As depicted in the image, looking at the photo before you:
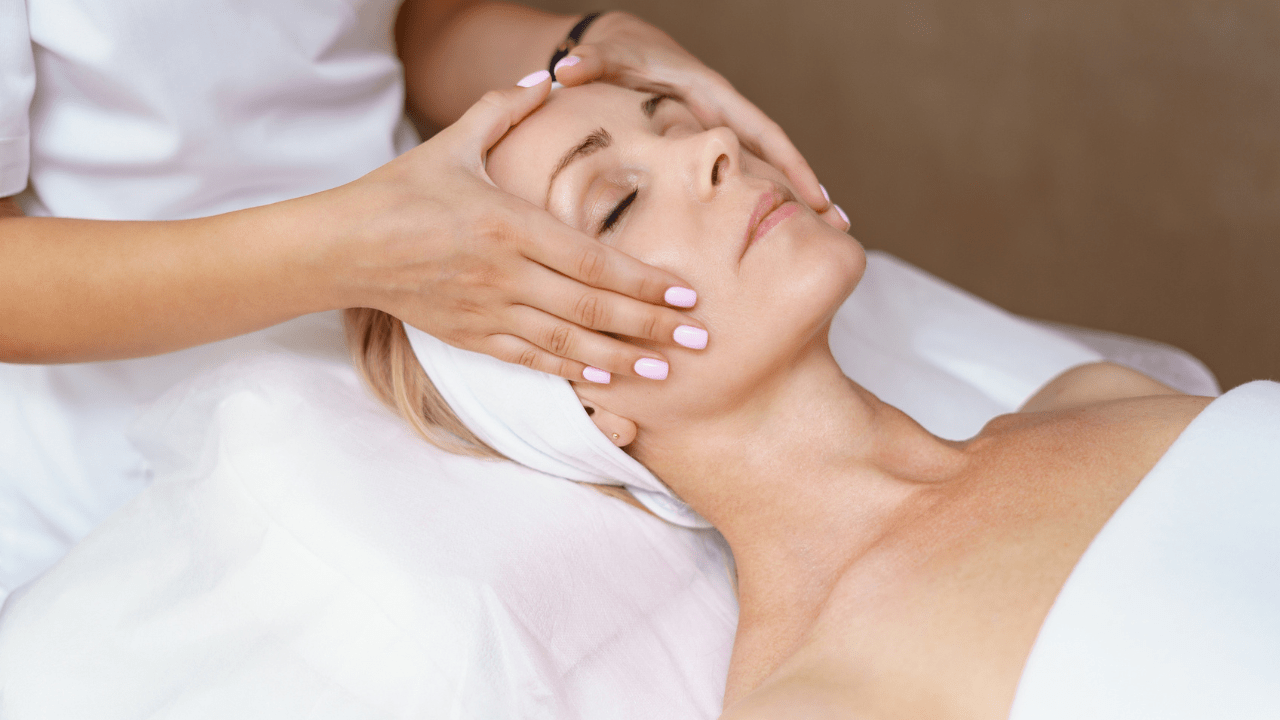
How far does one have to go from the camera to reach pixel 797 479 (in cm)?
123

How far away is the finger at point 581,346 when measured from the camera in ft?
3.41

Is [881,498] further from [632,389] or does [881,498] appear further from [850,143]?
[850,143]

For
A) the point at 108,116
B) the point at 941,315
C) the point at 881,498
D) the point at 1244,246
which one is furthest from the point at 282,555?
the point at 1244,246

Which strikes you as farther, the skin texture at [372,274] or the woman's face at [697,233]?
the woman's face at [697,233]

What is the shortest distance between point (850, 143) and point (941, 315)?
122 centimetres

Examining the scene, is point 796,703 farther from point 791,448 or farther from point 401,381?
point 401,381

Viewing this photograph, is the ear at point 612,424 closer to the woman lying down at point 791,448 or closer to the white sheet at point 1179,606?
the woman lying down at point 791,448

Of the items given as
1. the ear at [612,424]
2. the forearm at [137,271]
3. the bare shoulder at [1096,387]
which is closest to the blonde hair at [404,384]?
the ear at [612,424]

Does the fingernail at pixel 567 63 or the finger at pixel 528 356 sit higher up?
the fingernail at pixel 567 63

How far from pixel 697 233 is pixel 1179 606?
648mm

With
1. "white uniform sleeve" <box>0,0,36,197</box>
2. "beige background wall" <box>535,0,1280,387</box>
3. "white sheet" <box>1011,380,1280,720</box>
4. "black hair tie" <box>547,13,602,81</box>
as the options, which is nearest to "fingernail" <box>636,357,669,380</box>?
"white sheet" <box>1011,380,1280,720</box>

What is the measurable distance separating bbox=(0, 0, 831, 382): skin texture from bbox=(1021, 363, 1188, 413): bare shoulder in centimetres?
80

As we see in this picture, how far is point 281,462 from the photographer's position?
46.8 inches

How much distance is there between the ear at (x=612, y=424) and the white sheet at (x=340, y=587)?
0.41ft
